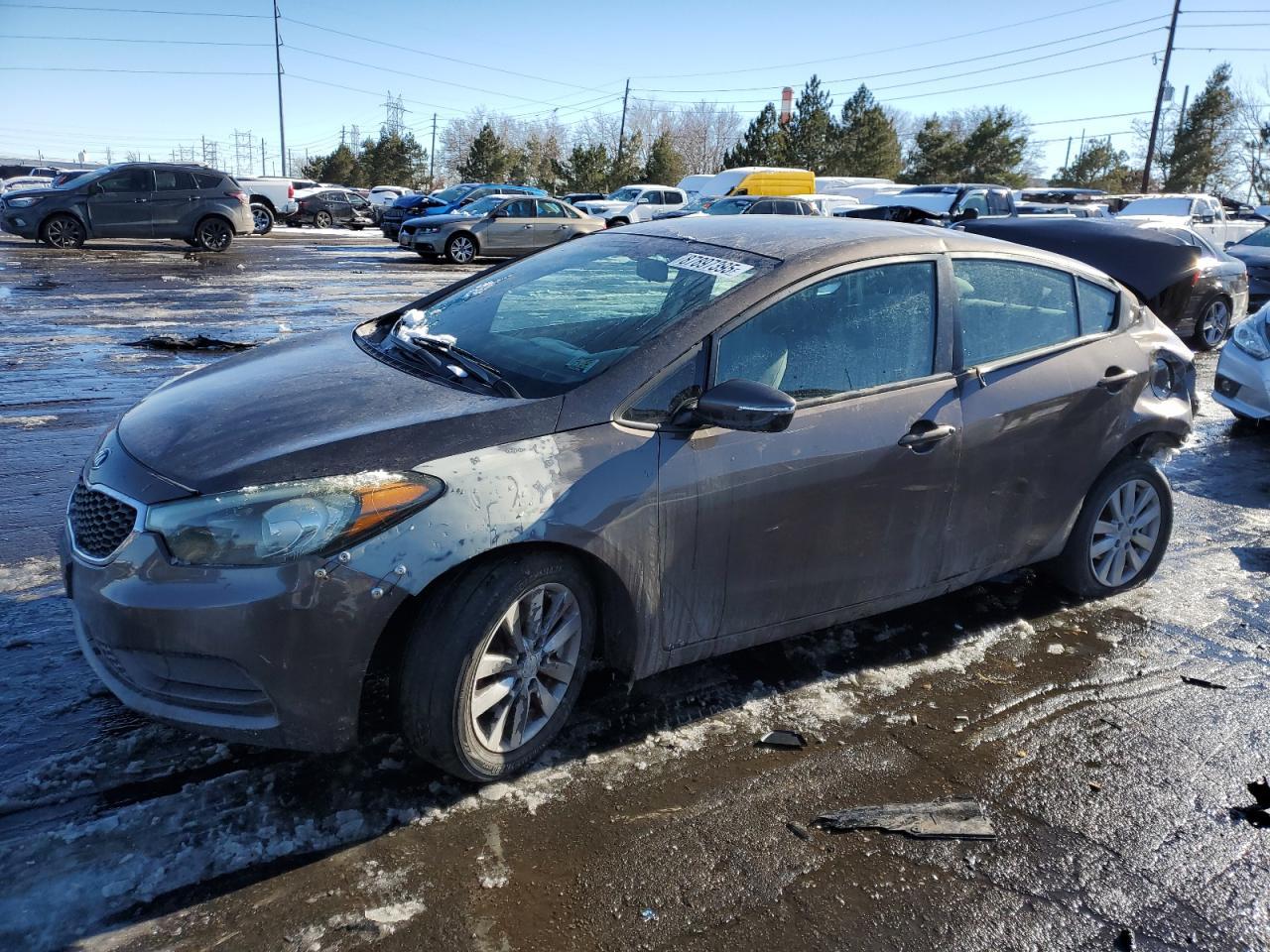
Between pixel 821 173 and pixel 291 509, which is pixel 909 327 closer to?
pixel 291 509

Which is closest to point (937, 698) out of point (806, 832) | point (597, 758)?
point (806, 832)

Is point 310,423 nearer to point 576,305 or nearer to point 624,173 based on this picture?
point 576,305

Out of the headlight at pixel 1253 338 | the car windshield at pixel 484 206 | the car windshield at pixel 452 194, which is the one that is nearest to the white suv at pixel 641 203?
the car windshield at pixel 452 194

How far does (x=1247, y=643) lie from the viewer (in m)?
4.19

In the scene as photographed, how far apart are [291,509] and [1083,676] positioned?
3.08 metres

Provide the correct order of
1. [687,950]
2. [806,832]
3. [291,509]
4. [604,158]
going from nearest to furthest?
[687,950] < [291,509] < [806,832] < [604,158]

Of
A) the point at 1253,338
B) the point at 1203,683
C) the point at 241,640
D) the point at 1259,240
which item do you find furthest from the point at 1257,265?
the point at 241,640

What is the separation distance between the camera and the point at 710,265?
3.49 meters

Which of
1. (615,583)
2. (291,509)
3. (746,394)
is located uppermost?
(746,394)

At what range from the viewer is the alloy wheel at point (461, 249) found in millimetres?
22141

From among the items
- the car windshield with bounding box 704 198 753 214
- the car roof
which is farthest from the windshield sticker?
the car windshield with bounding box 704 198 753 214

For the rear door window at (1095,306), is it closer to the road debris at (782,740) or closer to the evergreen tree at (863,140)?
the road debris at (782,740)

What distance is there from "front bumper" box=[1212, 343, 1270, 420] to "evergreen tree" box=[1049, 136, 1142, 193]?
203 ft

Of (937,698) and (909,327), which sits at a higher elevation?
(909,327)
